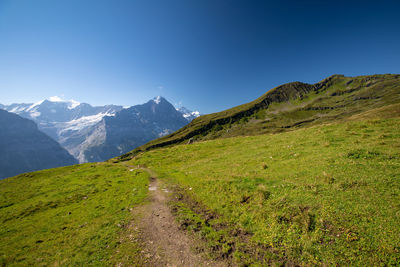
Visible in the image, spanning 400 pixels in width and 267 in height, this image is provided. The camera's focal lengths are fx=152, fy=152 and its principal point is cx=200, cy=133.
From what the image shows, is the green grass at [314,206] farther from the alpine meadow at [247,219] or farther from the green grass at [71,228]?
the green grass at [71,228]

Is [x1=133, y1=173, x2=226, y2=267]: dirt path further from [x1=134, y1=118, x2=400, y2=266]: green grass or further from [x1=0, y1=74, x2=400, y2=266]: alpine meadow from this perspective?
[x1=134, y1=118, x2=400, y2=266]: green grass

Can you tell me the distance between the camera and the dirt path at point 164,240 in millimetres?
8406

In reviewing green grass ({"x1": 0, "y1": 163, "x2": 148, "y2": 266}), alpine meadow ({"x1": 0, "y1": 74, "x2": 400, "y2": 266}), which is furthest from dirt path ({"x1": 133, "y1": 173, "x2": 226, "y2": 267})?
green grass ({"x1": 0, "y1": 163, "x2": 148, "y2": 266})

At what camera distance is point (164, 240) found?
1011 centimetres

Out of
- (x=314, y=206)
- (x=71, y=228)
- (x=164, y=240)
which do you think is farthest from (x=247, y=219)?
(x=71, y=228)

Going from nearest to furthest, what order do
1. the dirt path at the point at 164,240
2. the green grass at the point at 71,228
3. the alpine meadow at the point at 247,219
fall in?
the alpine meadow at the point at 247,219, the dirt path at the point at 164,240, the green grass at the point at 71,228

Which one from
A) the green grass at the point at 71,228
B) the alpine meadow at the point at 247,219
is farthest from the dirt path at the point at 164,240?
the green grass at the point at 71,228

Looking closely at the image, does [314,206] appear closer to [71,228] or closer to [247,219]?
[247,219]

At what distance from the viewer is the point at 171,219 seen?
12.3 m

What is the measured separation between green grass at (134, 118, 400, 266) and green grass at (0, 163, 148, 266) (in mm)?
4968

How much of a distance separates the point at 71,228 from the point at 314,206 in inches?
735

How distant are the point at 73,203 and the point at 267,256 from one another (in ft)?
70.1

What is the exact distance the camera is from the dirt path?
841 cm

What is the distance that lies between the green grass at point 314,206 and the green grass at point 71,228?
4.97 metres
